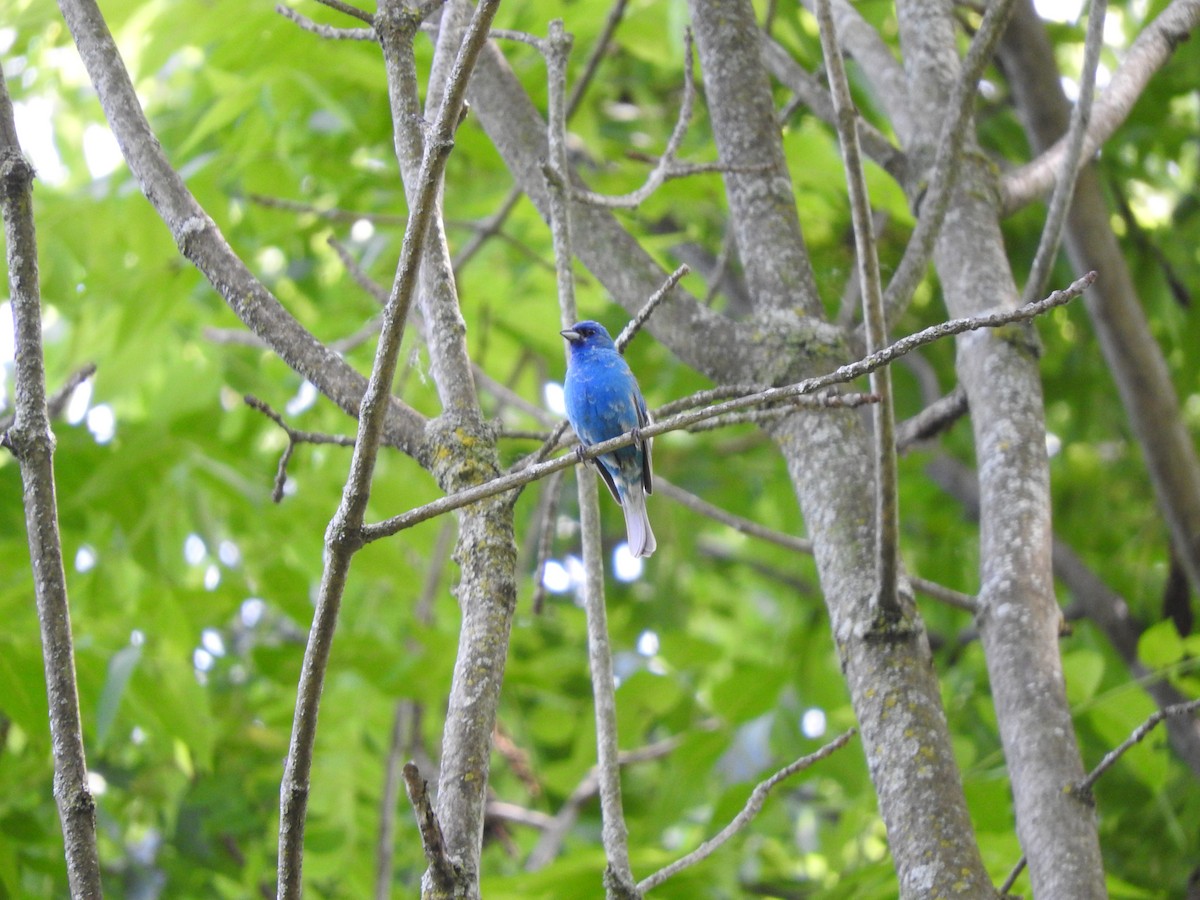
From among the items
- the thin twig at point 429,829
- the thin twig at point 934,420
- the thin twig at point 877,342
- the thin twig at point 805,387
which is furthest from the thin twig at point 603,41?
the thin twig at point 429,829

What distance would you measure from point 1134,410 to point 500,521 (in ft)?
9.90

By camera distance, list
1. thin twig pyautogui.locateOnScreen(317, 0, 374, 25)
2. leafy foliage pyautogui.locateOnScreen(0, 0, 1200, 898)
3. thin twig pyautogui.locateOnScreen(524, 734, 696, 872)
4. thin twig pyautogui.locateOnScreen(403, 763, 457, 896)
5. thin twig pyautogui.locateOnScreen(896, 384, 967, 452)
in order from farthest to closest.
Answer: thin twig pyautogui.locateOnScreen(524, 734, 696, 872) → leafy foliage pyautogui.locateOnScreen(0, 0, 1200, 898) → thin twig pyautogui.locateOnScreen(896, 384, 967, 452) → thin twig pyautogui.locateOnScreen(317, 0, 374, 25) → thin twig pyautogui.locateOnScreen(403, 763, 457, 896)

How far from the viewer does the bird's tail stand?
14.4ft

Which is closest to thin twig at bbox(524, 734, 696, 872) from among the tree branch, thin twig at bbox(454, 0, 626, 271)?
thin twig at bbox(454, 0, 626, 271)

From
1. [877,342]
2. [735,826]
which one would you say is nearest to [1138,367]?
[877,342]

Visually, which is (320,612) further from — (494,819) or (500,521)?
(494,819)

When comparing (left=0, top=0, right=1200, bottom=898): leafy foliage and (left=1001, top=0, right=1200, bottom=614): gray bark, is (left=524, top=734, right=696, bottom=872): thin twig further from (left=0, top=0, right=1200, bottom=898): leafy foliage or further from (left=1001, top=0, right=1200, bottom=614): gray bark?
(left=1001, top=0, right=1200, bottom=614): gray bark

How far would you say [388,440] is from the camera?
243cm

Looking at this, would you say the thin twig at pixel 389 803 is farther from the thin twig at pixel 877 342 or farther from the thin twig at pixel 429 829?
the thin twig at pixel 429 829

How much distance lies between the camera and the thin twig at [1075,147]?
298 centimetres

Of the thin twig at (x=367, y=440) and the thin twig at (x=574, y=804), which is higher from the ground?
the thin twig at (x=574, y=804)

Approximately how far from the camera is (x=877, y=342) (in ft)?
7.73

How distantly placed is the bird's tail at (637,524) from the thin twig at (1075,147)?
1.79m

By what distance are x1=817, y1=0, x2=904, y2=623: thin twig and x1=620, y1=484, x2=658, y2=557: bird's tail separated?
188 centimetres
